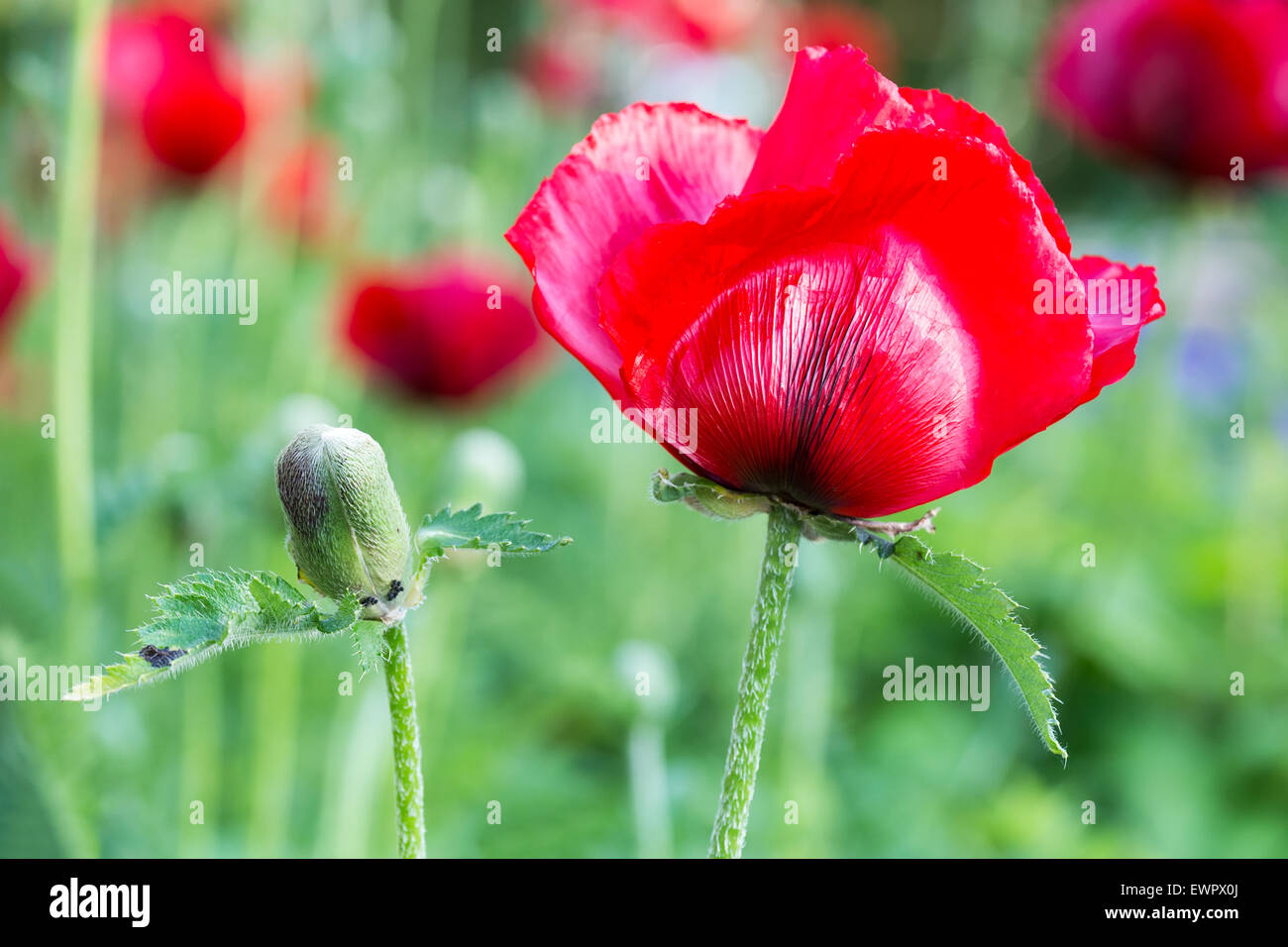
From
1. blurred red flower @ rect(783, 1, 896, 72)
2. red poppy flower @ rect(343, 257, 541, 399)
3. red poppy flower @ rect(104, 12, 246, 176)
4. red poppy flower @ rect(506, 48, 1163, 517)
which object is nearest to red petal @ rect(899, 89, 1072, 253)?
red poppy flower @ rect(506, 48, 1163, 517)

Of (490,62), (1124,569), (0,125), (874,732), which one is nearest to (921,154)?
(874,732)

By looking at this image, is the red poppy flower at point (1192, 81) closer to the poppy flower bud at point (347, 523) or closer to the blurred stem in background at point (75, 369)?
the blurred stem in background at point (75, 369)

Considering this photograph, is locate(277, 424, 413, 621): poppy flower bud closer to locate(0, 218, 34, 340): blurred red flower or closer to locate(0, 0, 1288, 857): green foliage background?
locate(0, 0, 1288, 857): green foliage background

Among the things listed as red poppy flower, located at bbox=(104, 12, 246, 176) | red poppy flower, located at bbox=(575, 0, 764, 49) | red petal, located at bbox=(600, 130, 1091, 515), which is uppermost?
red poppy flower, located at bbox=(575, 0, 764, 49)

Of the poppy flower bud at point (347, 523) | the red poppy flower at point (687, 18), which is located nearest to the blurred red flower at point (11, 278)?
the poppy flower bud at point (347, 523)

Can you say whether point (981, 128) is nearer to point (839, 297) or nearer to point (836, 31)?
point (839, 297)
